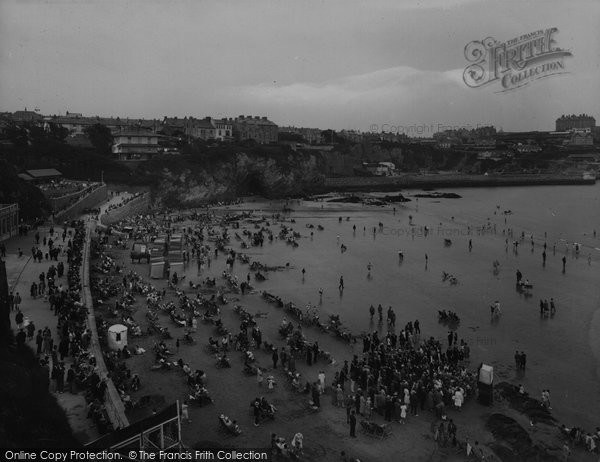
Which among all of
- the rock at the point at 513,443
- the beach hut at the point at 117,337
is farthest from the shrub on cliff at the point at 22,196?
the rock at the point at 513,443

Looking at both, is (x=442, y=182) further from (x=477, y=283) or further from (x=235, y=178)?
(x=477, y=283)

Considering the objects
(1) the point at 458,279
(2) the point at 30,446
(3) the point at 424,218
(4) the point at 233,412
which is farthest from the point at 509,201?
(2) the point at 30,446

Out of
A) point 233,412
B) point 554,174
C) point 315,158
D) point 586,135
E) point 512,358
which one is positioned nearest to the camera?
point 233,412

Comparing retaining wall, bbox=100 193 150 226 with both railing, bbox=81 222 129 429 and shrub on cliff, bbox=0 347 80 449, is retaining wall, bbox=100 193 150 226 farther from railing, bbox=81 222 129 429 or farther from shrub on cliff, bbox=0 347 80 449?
shrub on cliff, bbox=0 347 80 449

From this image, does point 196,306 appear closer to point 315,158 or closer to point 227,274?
point 227,274

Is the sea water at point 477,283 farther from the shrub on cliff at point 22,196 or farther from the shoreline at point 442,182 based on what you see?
the shoreline at point 442,182

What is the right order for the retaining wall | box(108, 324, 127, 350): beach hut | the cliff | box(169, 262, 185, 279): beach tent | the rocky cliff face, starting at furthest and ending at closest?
the rocky cliff face, the cliff, the retaining wall, box(169, 262, 185, 279): beach tent, box(108, 324, 127, 350): beach hut

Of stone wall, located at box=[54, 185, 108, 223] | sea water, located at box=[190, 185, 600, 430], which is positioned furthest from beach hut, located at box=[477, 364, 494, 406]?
stone wall, located at box=[54, 185, 108, 223]
